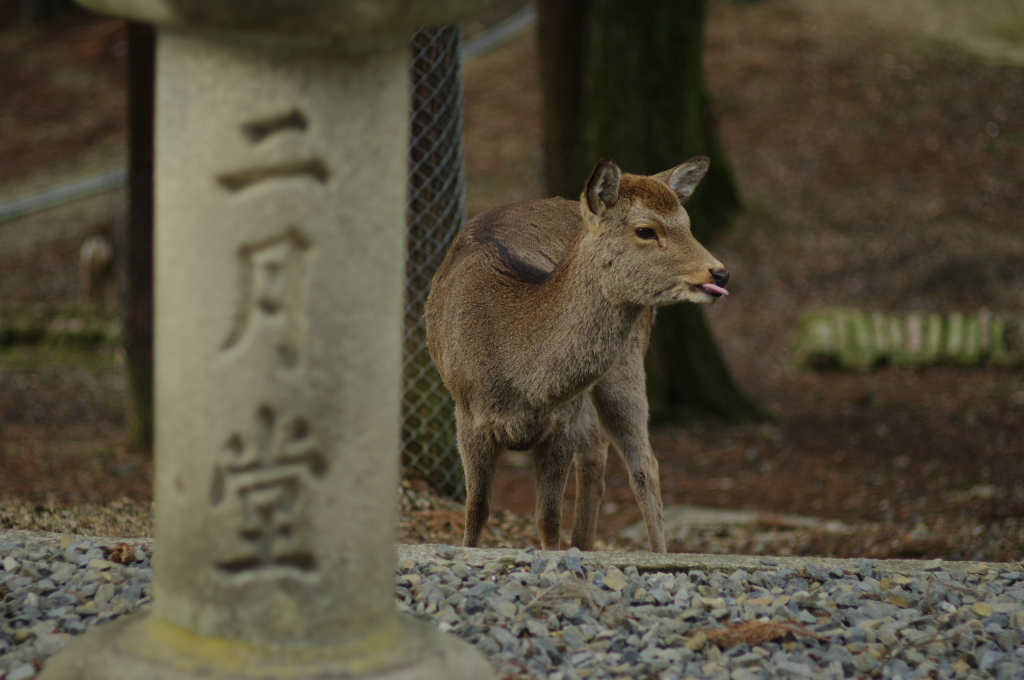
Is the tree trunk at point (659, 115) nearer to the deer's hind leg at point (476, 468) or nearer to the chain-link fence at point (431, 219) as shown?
the chain-link fence at point (431, 219)

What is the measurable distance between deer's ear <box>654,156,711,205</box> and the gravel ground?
1.63 m

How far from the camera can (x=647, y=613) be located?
3.78 metres

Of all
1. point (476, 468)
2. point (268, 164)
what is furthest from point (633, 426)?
point (268, 164)

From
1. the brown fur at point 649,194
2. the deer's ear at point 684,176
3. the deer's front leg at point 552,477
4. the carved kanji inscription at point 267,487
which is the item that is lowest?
the deer's front leg at point 552,477

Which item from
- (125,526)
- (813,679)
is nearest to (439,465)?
(125,526)

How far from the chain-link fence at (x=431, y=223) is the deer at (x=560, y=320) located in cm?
118

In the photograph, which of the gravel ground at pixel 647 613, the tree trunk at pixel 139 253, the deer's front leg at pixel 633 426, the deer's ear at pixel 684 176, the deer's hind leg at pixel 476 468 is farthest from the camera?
the tree trunk at pixel 139 253

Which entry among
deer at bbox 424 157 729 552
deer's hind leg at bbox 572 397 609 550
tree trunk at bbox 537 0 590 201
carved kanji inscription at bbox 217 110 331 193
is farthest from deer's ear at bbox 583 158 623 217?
tree trunk at bbox 537 0 590 201

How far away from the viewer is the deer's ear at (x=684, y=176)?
4898 millimetres

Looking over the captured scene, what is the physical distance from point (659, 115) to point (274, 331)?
7178mm

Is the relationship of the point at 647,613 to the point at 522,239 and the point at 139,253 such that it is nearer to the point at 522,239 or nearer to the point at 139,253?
the point at 522,239

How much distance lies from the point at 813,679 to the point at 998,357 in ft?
29.1

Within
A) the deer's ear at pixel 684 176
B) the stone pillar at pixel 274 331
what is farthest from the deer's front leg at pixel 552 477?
the stone pillar at pixel 274 331

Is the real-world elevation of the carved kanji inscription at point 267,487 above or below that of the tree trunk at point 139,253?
below
